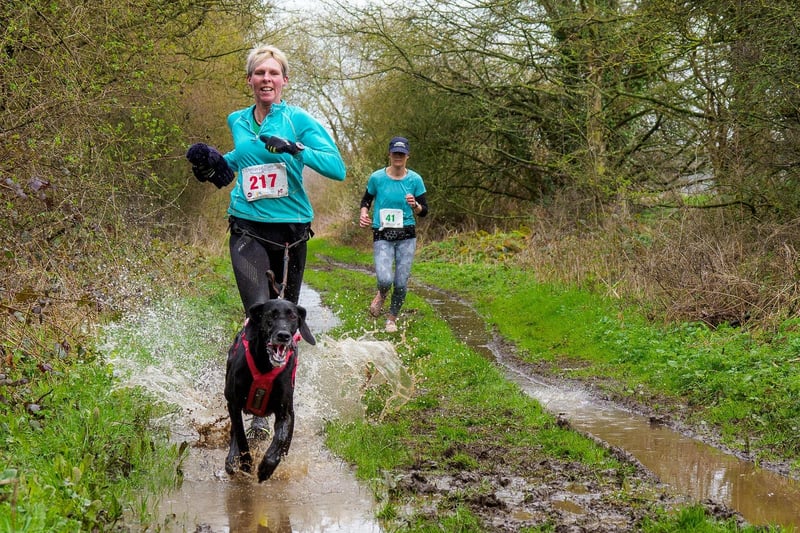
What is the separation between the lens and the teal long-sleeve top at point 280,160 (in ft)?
17.6

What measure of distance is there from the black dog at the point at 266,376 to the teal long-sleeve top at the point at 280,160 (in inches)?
32.8

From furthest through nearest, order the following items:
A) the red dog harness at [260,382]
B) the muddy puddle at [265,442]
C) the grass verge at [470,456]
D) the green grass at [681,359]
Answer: the green grass at [681,359] → the red dog harness at [260,382] → the muddy puddle at [265,442] → the grass verge at [470,456]

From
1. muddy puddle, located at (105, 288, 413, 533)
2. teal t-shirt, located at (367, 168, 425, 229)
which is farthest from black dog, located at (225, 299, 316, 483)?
teal t-shirt, located at (367, 168, 425, 229)

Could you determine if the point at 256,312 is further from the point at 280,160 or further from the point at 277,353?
the point at 280,160

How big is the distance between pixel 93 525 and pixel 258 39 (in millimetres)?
16681

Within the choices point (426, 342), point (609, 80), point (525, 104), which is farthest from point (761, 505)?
point (525, 104)

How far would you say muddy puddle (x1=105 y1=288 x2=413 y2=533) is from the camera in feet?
13.5

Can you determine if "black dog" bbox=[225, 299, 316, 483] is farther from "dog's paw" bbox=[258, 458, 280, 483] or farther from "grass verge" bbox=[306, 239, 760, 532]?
"grass verge" bbox=[306, 239, 760, 532]

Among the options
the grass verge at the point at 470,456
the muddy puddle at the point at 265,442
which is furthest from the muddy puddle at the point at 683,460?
the muddy puddle at the point at 265,442

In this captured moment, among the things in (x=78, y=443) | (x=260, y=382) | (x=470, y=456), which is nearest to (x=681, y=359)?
(x=470, y=456)

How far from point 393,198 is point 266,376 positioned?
6019mm

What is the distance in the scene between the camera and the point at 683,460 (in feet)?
17.2

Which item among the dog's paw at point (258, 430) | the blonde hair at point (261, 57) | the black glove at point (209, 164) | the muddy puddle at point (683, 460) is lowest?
the muddy puddle at point (683, 460)

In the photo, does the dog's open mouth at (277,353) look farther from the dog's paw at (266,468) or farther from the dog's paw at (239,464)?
the dog's paw at (239,464)
